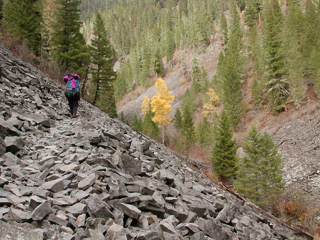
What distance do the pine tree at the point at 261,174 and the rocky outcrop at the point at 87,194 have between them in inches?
456

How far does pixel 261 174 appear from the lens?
19.0 m

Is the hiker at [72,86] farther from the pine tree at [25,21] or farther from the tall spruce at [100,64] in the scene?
the pine tree at [25,21]

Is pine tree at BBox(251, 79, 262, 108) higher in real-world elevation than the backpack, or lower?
higher

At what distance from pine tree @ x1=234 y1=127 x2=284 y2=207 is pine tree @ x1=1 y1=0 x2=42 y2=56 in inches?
1056

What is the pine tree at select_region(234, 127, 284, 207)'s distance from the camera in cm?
1853

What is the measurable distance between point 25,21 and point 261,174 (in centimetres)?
3008

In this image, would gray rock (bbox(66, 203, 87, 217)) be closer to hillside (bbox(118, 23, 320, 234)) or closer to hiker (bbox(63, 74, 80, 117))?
hiker (bbox(63, 74, 80, 117))

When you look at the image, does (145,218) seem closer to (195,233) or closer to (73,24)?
(195,233)

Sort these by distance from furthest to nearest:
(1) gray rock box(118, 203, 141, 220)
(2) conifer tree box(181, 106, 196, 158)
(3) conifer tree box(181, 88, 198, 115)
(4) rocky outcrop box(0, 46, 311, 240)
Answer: (3) conifer tree box(181, 88, 198, 115), (2) conifer tree box(181, 106, 196, 158), (1) gray rock box(118, 203, 141, 220), (4) rocky outcrop box(0, 46, 311, 240)

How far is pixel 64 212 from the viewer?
12.9 feet

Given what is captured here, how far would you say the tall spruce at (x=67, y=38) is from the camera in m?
23.9

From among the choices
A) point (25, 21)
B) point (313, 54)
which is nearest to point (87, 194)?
point (25, 21)

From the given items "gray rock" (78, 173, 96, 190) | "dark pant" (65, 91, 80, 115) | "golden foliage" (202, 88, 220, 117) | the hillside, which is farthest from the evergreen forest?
"gray rock" (78, 173, 96, 190)

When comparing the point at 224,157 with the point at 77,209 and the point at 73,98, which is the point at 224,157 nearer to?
the point at 73,98
